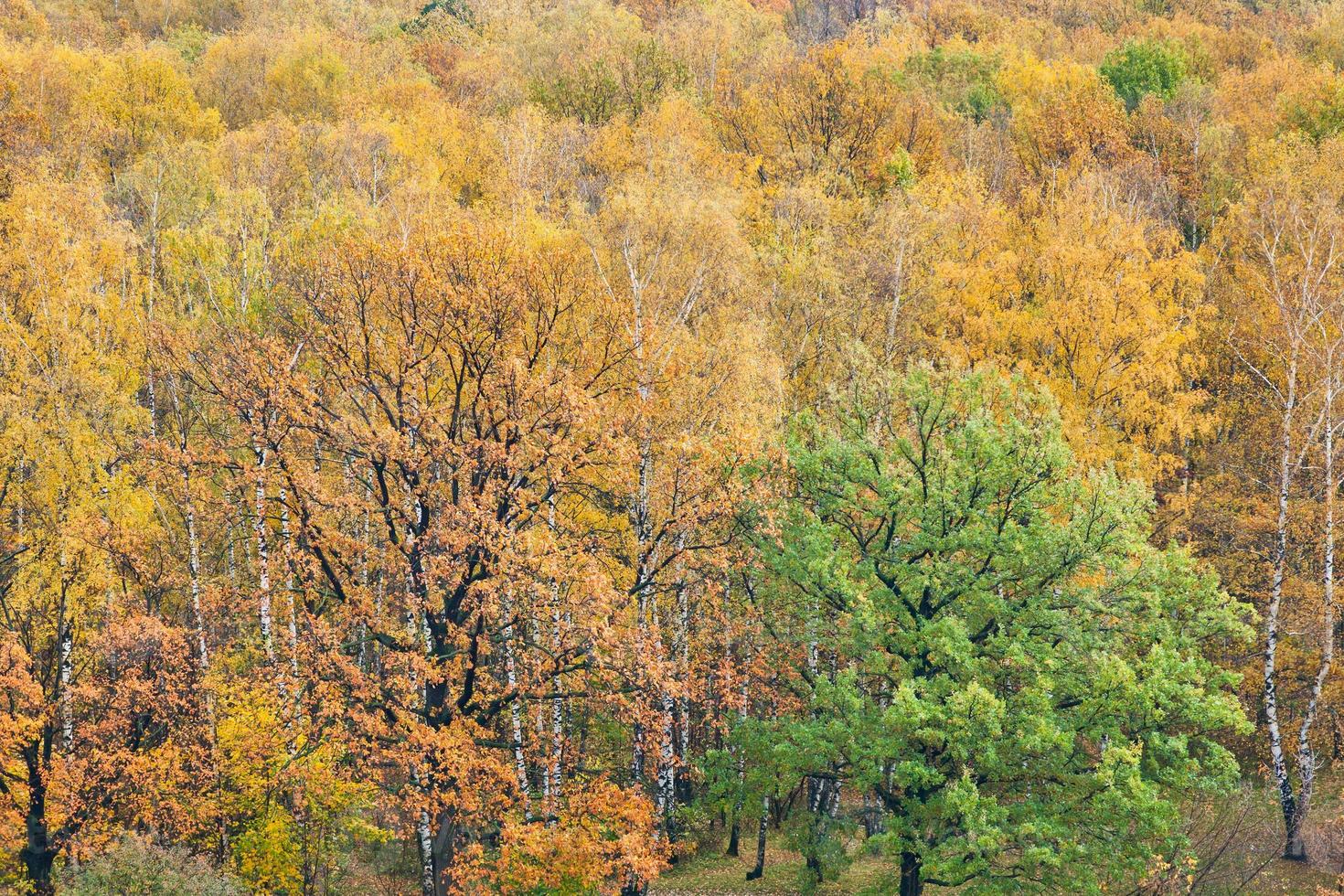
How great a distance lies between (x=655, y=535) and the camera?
26.5 metres

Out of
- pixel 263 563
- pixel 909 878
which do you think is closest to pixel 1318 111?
pixel 909 878

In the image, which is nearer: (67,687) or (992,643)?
(992,643)

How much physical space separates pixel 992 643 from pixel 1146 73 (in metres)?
→ 47.2

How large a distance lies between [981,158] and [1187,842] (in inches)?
1530

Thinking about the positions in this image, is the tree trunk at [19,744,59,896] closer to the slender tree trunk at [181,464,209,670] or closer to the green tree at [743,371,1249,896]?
the slender tree trunk at [181,464,209,670]

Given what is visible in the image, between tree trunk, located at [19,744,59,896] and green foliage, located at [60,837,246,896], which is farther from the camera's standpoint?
tree trunk, located at [19,744,59,896]

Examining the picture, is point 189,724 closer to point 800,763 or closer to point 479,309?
point 479,309

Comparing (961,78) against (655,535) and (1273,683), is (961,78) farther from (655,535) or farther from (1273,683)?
(655,535)

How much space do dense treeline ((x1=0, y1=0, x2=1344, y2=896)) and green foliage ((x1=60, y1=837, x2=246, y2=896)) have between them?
3.8 inches

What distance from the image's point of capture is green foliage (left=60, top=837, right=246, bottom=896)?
62.6ft

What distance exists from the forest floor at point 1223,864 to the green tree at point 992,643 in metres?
1.21

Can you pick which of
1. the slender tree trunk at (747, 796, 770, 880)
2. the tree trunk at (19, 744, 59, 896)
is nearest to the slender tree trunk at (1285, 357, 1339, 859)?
the slender tree trunk at (747, 796, 770, 880)

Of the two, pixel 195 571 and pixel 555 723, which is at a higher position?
pixel 195 571

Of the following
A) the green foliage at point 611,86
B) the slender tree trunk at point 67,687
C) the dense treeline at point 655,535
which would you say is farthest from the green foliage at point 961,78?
the slender tree trunk at point 67,687
